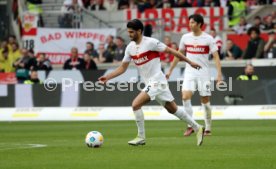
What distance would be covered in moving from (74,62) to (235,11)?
781 cm

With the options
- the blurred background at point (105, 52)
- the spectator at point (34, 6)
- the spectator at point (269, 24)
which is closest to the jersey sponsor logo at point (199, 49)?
the blurred background at point (105, 52)

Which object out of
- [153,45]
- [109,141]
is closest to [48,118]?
[109,141]

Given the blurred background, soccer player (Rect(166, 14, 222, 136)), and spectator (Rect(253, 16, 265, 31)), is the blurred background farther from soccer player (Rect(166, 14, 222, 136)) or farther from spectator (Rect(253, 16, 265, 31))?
soccer player (Rect(166, 14, 222, 136))

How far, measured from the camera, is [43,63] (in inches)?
1299

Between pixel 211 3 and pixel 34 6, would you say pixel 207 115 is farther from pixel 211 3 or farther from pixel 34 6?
pixel 34 6

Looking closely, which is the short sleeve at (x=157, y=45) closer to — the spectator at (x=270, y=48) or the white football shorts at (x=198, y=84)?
the white football shorts at (x=198, y=84)

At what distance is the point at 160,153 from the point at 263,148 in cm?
192

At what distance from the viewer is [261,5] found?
121ft

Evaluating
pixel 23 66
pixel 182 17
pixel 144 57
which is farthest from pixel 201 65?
pixel 182 17

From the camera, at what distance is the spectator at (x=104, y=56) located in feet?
112

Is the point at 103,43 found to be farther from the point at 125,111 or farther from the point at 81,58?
the point at 125,111

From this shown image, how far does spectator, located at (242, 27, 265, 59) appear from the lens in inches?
1248

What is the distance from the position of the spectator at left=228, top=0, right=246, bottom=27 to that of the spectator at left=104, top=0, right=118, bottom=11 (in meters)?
5.41

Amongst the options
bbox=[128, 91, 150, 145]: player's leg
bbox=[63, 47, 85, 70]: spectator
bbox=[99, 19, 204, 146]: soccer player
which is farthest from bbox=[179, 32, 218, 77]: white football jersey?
bbox=[63, 47, 85, 70]: spectator
